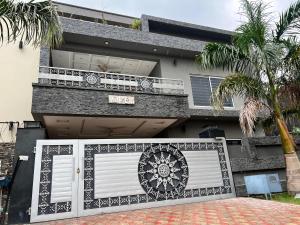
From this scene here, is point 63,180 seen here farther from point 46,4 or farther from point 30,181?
point 46,4

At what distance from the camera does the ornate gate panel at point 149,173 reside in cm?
605

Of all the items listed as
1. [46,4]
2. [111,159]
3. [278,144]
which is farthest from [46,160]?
[278,144]

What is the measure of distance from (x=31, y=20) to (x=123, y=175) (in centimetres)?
431

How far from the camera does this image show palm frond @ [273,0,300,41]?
22.4 ft

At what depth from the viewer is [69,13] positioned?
1507 centimetres

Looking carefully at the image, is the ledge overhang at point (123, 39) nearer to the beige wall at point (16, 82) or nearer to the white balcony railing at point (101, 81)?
the beige wall at point (16, 82)

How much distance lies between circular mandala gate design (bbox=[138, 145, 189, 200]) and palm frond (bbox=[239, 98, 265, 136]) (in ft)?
6.73

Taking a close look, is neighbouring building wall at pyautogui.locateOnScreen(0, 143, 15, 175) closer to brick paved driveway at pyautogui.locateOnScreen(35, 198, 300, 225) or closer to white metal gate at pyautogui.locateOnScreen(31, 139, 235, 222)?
white metal gate at pyautogui.locateOnScreen(31, 139, 235, 222)

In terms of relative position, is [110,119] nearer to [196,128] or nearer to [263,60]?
[196,128]

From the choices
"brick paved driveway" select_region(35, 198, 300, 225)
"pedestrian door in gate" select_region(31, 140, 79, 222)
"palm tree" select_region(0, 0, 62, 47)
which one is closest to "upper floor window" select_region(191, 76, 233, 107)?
"brick paved driveway" select_region(35, 198, 300, 225)

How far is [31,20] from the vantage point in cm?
392

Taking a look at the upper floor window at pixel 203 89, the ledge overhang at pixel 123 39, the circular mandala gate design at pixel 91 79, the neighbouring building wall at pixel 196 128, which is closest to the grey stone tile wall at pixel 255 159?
the neighbouring building wall at pixel 196 128

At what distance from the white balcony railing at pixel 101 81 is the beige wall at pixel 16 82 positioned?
4.96ft

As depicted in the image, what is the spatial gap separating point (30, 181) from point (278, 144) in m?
7.88
